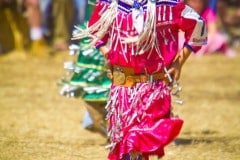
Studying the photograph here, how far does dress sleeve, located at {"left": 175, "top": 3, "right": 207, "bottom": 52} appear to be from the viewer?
189 inches

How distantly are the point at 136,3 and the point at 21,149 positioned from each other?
5.73 feet

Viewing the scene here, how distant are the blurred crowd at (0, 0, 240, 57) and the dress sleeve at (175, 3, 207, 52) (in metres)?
5.95

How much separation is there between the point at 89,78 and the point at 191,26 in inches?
64.7

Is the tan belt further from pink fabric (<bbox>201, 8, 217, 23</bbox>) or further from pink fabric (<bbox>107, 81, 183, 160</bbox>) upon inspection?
pink fabric (<bbox>201, 8, 217, 23</bbox>)

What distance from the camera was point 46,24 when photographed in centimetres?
1215

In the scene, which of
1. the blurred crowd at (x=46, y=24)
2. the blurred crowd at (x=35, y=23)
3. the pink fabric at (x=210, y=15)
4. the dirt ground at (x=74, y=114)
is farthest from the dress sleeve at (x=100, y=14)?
the pink fabric at (x=210, y=15)

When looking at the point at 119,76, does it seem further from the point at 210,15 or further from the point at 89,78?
the point at 210,15

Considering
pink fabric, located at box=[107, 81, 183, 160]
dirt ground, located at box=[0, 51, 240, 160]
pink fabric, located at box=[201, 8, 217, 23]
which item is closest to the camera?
pink fabric, located at box=[107, 81, 183, 160]

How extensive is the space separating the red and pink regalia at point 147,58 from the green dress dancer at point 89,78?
4.41 feet

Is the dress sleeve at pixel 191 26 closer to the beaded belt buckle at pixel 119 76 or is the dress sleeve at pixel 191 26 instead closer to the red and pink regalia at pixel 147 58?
the red and pink regalia at pixel 147 58

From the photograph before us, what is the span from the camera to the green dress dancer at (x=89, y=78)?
246 inches

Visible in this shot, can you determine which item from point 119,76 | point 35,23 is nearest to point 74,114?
point 119,76

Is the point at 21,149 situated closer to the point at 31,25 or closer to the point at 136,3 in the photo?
the point at 136,3

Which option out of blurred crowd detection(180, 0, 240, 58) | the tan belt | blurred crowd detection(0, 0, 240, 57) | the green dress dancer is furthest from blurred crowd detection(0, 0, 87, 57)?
the tan belt
